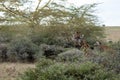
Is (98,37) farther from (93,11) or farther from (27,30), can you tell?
(27,30)

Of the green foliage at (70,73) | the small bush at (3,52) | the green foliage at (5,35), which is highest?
the green foliage at (70,73)

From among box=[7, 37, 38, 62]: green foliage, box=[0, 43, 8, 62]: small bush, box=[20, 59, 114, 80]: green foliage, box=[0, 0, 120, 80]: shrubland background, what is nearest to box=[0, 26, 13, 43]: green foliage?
box=[0, 0, 120, 80]: shrubland background

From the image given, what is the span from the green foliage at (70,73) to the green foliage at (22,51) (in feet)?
40.9

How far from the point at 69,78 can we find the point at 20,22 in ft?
45.7

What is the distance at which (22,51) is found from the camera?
20.7 metres

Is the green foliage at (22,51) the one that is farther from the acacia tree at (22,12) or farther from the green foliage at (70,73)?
the green foliage at (70,73)

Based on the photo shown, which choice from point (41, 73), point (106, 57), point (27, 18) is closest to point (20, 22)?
point (27, 18)

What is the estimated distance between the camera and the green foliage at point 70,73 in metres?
7.70

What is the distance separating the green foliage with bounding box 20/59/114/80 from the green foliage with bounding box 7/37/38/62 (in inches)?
490

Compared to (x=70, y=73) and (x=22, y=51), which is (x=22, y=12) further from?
(x=70, y=73)

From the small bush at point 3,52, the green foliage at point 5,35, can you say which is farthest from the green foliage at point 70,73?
the green foliage at point 5,35

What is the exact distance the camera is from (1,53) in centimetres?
2117

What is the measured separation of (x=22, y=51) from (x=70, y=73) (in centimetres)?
1298

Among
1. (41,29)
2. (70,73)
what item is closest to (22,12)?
(41,29)
